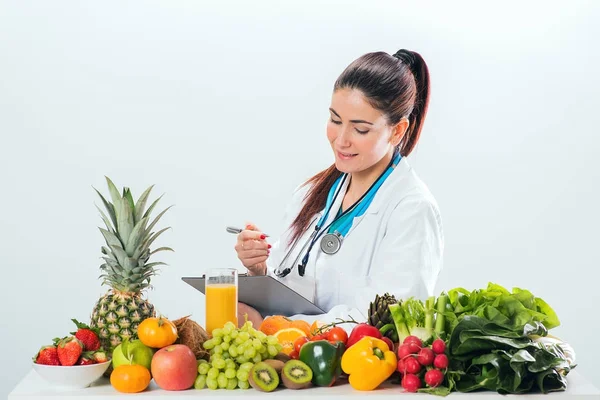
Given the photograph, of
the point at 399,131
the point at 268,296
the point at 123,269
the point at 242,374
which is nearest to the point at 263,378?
the point at 242,374

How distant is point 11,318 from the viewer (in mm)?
6117

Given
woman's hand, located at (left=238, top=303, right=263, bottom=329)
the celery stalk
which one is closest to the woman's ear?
woman's hand, located at (left=238, top=303, right=263, bottom=329)

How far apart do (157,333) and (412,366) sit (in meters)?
0.75

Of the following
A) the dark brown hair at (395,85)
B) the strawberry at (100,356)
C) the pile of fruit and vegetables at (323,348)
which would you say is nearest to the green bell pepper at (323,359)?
the pile of fruit and vegetables at (323,348)

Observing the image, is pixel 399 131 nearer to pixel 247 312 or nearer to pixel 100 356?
pixel 247 312

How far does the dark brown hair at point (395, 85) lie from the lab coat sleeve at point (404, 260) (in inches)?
15.0

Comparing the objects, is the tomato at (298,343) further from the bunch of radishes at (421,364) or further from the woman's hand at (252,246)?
the woman's hand at (252,246)

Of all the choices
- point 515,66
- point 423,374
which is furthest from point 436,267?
point 515,66

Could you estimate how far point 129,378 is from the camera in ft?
7.70

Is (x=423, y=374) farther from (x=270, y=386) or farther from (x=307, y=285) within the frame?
(x=307, y=285)

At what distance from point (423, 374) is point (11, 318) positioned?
176 inches

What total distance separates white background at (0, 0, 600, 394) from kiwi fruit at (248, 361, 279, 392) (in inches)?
147

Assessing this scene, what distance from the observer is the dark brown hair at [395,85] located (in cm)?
346

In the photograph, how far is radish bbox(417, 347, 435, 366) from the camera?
2.38 metres
